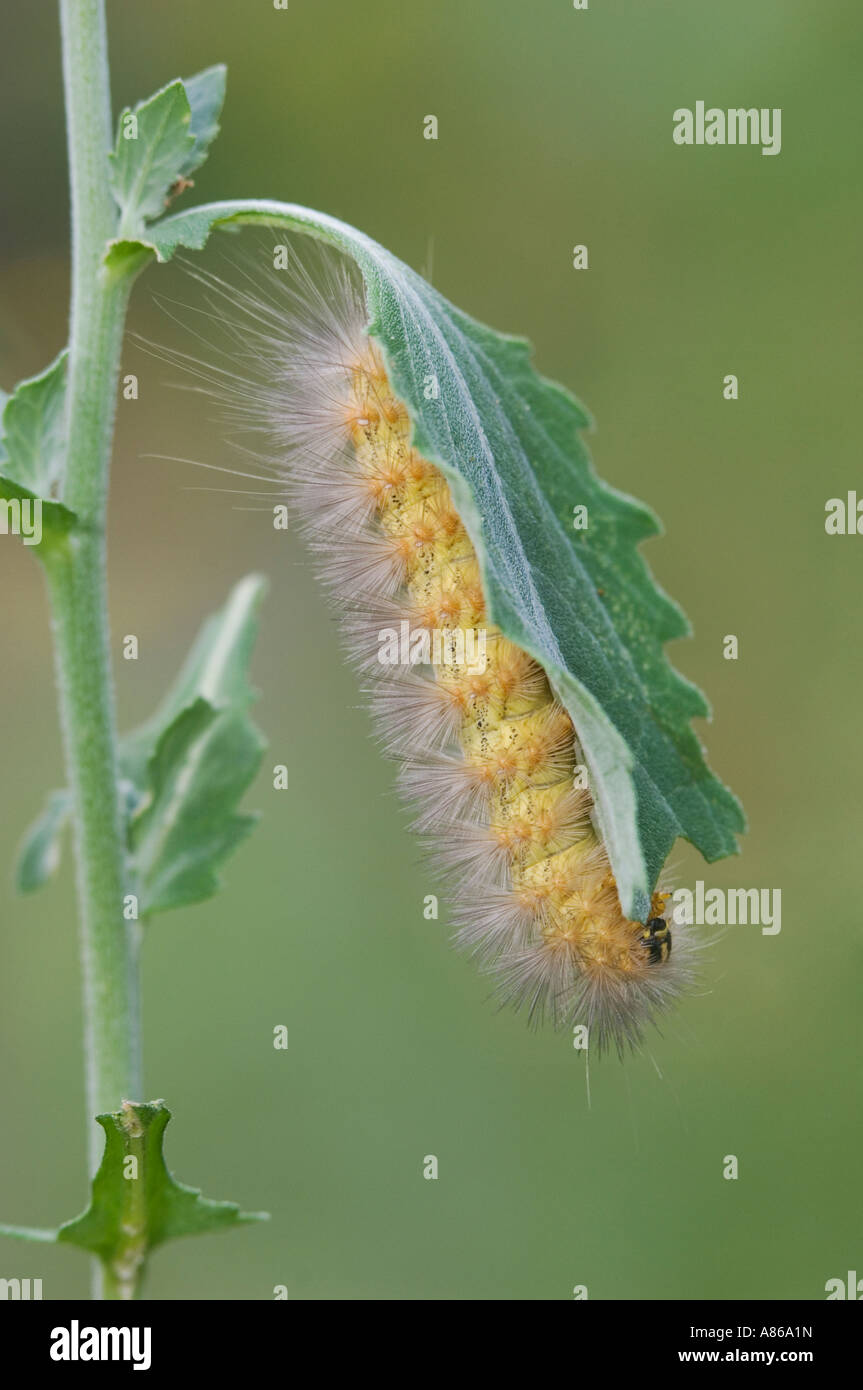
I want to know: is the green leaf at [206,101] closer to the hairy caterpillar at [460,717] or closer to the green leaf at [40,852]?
the hairy caterpillar at [460,717]

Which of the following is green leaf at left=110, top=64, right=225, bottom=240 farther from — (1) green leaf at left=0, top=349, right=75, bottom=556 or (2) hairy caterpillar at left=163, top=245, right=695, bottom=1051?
(2) hairy caterpillar at left=163, top=245, right=695, bottom=1051

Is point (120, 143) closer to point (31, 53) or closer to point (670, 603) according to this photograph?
point (670, 603)

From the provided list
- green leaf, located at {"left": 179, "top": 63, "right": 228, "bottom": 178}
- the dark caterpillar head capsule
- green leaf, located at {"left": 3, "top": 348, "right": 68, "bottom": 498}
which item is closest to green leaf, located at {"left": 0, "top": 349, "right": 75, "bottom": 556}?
green leaf, located at {"left": 3, "top": 348, "right": 68, "bottom": 498}

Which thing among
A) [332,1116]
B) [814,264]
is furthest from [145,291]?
[332,1116]

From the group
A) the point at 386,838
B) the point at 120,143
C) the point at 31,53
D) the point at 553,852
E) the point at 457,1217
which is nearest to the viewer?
the point at 120,143

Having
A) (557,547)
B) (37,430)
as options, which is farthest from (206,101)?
(557,547)
